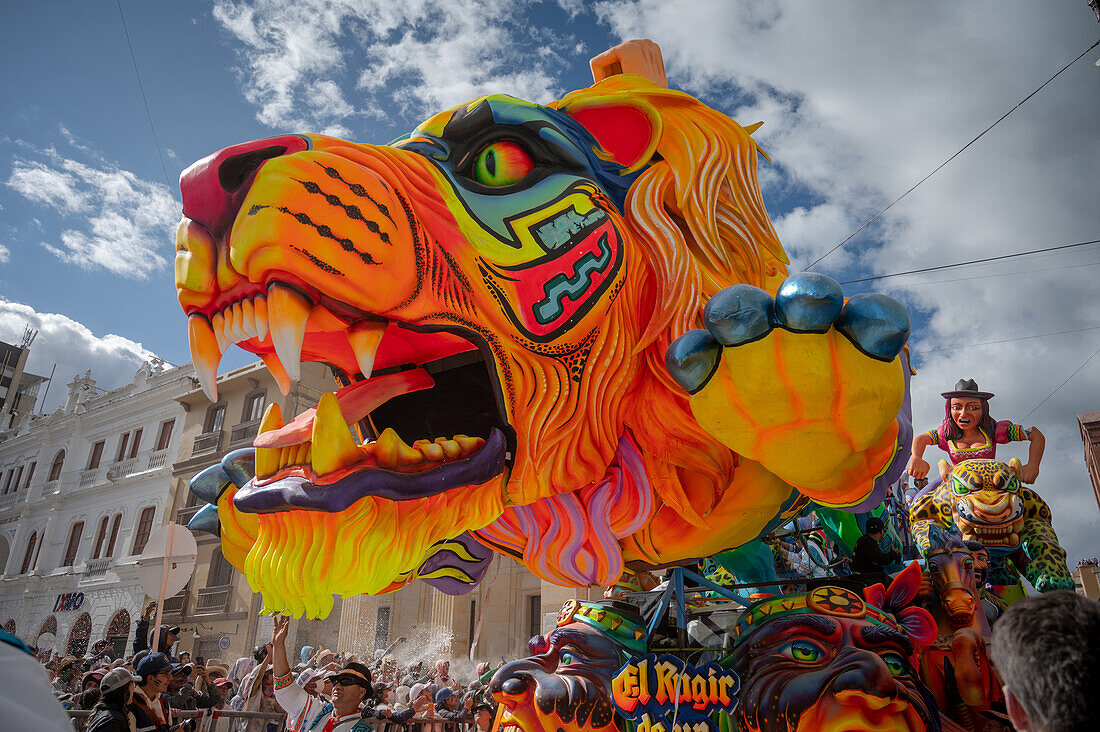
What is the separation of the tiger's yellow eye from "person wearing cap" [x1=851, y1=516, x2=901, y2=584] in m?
1.73

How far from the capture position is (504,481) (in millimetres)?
1852

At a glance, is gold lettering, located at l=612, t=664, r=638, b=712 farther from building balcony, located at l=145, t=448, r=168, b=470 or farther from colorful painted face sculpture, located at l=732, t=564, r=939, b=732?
building balcony, located at l=145, t=448, r=168, b=470

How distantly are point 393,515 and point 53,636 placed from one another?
26541 millimetres

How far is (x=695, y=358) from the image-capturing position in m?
1.58

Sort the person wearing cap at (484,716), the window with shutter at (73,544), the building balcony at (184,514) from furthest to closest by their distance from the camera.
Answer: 1. the window with shutter at (73,544)
2. the building balcony at (184,514)
3. the person wearing cap at (484,716)

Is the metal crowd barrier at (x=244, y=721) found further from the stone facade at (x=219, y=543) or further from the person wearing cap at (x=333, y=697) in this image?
the stone facade at (x=219, y=543)

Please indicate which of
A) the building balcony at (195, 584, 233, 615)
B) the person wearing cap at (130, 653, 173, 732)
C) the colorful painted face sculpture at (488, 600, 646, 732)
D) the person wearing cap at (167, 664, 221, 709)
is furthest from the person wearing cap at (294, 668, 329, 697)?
the building balcony at (195, 584, 233, 615)

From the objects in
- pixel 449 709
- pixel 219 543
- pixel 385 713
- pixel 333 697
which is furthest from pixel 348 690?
pixel 219 543

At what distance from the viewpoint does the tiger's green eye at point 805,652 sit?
1.90 meters

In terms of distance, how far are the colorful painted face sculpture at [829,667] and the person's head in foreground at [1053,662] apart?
0.83 m

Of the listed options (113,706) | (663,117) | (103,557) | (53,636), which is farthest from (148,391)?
(663,117)

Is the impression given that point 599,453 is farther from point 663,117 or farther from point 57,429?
point 57,429

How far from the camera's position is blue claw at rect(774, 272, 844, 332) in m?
1.48

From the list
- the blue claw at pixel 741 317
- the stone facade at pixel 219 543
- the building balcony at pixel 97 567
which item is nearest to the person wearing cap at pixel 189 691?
the blue claw at pixel 741 317
